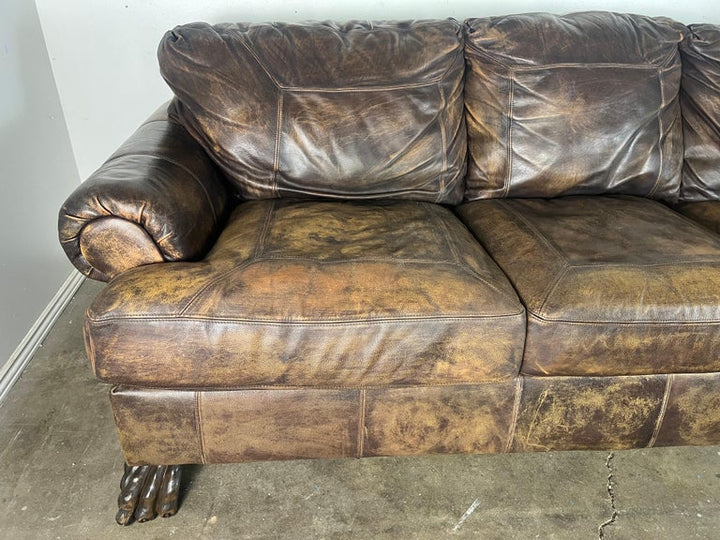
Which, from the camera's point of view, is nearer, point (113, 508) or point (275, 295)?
point (275, 295)

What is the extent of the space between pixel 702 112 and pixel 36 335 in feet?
6.58

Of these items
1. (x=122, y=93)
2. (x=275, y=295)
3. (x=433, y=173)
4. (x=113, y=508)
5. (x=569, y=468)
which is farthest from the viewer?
(x=122, y=93)

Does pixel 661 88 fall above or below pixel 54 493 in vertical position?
above

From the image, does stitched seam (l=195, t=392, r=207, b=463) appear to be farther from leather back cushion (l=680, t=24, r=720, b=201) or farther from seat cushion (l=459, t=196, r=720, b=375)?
leather back cushion (l=680, t=24, r=720, b=201)

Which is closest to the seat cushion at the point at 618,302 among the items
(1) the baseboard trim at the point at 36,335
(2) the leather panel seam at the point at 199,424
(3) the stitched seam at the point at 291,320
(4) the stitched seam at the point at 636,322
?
(4) the stitched seam at the point at 636,322

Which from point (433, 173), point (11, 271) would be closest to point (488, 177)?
point (433, 173)

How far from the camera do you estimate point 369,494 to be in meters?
1.35

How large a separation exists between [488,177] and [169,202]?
0.87 m

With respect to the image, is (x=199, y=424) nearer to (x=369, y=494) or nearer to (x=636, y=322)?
(x=369, y=494)

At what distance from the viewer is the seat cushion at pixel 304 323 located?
110 centimetres

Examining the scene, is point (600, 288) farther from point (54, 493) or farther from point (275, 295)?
point (54, 493)

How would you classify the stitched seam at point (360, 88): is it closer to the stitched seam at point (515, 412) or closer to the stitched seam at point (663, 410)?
the stitched seam at point (515, 412)

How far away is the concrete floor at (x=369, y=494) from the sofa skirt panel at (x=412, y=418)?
0.12 metres

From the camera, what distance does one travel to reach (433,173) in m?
1.63
